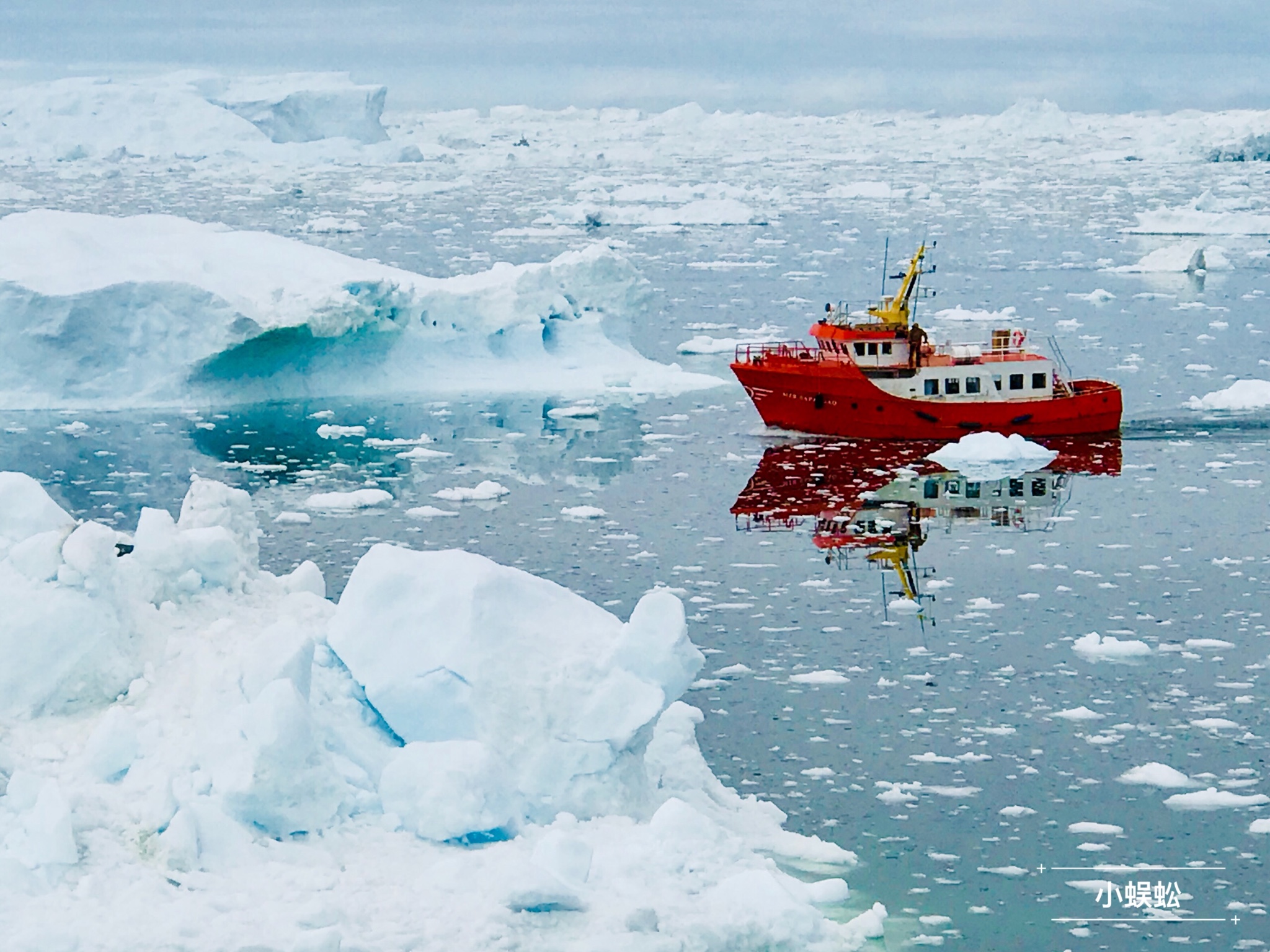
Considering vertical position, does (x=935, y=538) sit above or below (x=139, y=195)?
below

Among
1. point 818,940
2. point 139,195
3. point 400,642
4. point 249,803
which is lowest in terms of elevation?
point 818,940

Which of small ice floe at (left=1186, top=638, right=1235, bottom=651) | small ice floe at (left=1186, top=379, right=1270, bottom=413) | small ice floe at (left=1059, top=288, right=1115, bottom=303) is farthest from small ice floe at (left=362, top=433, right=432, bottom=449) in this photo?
small ice floe at (left=1059, top=288, right=1115, bottom=303)

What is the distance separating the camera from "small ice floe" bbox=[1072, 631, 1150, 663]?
454 inches

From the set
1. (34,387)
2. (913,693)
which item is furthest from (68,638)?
(34,387)

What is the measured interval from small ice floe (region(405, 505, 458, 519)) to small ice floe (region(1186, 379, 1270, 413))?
9997 mm

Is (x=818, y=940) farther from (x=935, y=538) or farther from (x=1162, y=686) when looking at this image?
(x=935, y=538)

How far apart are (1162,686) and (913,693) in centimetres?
156

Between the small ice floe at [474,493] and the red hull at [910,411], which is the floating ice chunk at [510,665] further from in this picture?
the red hull at [910,411]

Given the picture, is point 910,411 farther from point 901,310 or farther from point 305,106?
point 305,106

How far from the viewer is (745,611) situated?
12812mm

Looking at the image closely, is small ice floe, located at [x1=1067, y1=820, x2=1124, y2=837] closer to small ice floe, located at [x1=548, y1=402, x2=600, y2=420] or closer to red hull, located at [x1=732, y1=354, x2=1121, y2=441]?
red hull, located at [x1=732, y1=354, x2=1121, y2=441]

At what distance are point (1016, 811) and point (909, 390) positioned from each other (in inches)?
468

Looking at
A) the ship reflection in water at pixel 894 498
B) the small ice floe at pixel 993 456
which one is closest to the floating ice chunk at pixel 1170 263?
the ship reflection in water at pixel 894 498

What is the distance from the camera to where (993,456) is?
19.0 m
